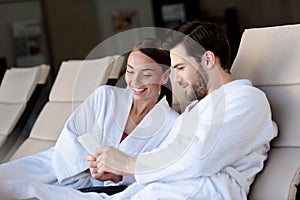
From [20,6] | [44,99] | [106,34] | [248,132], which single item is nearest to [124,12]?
[106,34]

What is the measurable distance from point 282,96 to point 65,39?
576cm

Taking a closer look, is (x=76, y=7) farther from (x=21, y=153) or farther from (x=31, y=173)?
(x=31, y=173)

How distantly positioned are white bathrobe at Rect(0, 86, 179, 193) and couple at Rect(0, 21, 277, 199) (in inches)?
7.1

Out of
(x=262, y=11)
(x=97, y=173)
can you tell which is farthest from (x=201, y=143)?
(x=262, y=11)

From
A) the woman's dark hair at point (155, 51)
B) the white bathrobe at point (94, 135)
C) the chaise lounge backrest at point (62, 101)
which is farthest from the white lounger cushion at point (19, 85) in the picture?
the woman's dark hair at point (155, 51)

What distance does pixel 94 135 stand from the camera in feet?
8.70

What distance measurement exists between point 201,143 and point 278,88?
48 cm

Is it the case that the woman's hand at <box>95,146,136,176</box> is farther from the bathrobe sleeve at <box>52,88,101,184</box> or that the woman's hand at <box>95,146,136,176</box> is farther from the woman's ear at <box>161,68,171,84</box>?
the woman's ear at <box>161,68,171,84</box>

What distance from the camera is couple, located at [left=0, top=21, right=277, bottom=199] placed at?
208cm

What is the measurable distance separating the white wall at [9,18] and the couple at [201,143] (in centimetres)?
556

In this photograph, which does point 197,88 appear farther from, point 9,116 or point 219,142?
point 9,116

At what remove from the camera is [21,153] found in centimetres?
391

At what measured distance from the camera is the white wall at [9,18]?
25.4 feet

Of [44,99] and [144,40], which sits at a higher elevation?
[144,40]
